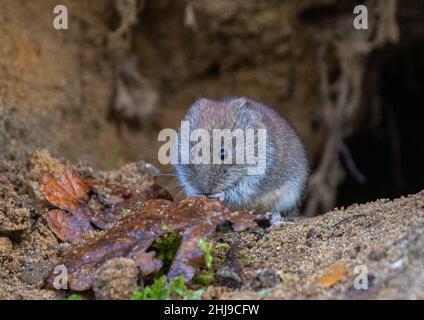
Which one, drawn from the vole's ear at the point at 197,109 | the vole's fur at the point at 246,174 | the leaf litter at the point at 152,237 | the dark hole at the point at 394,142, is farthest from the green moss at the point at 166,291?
the dark hole at the point at 394,142

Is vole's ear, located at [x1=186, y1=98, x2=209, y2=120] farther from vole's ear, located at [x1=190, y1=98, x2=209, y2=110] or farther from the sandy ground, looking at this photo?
the sandy ground

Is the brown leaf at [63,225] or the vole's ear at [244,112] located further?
the vole's ear at [244,112]

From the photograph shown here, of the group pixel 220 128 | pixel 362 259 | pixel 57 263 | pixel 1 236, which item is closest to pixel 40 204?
pixel 1 236

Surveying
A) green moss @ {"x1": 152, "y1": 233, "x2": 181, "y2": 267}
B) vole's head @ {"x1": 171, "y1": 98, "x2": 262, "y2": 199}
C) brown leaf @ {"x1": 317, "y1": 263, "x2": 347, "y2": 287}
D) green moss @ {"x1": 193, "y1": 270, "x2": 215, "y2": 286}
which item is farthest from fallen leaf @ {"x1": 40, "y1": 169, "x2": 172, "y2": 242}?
brown leaf @ {"x1": 317, "y1": 263, "x2": 347, "y2": 287}

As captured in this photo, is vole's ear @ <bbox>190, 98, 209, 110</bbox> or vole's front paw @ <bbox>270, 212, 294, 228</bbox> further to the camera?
vole's ear @ <bbox>190, 98, 209, 110</bbox>

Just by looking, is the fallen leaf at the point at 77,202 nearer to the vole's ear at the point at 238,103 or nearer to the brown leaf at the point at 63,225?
the brown leaf at the point at 63,225

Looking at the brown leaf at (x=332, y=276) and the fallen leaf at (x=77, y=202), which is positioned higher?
the fallen leaf at (x=77, y=202)

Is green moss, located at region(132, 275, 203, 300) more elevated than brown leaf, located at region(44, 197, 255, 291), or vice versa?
brown leaf, located at region(44, 197, 255, 291)
